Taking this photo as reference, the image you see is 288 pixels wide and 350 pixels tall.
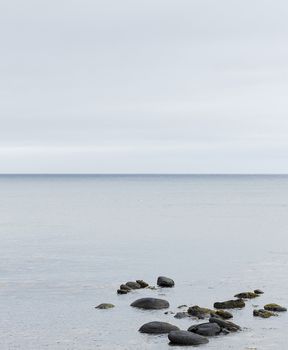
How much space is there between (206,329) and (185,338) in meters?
2.35

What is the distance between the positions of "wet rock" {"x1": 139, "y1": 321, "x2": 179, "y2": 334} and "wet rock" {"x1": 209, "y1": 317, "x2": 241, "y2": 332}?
2702 mm

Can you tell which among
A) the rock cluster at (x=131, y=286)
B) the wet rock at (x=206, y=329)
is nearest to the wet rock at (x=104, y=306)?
the rock cluster at (x=131, y=286)

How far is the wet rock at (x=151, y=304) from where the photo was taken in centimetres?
4888

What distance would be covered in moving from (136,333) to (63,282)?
20.0 meters

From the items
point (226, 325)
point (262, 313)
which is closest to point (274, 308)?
point (262, 313)

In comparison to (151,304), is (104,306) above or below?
below

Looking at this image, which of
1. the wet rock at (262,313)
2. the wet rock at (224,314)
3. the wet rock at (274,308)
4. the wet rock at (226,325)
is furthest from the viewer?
the wet rock at (274,308)

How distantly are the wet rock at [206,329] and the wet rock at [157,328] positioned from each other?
3.82ft

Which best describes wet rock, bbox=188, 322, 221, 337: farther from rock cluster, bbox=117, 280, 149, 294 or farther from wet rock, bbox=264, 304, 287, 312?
rock cluster, bbox=117, 280, 149, 294

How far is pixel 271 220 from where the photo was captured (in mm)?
134125

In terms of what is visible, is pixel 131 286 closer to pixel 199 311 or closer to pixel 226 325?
pixel 199 311

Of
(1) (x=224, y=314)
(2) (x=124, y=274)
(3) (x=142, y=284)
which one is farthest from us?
(2) (x=124, y=274)

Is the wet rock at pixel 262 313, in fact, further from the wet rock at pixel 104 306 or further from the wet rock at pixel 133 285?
the wet rock at pixel 133 285

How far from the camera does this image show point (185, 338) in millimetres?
39094
